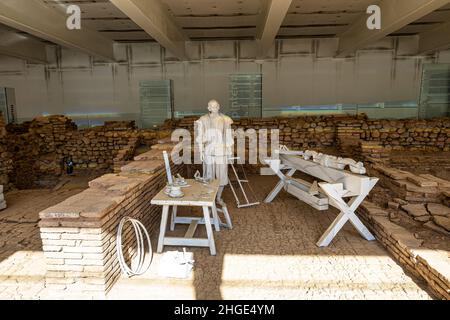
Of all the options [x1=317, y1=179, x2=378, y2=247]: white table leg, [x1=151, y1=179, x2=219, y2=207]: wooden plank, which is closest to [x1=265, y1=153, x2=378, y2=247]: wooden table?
[x1=317, y1=179, x2=378, y2=247]: white table leg

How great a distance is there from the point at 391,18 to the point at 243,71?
5.94 meters

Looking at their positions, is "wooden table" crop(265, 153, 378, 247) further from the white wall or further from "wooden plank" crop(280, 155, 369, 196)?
the white wall

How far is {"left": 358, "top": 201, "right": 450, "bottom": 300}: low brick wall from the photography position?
3.06 m

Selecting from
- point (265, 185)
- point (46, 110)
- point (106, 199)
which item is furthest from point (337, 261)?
point (46, 110)

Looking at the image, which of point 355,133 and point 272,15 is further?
point 355,133

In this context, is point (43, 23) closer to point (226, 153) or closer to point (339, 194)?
point (226, 153)

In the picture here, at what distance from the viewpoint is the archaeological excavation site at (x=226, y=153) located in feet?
11.0

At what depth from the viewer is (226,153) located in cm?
536

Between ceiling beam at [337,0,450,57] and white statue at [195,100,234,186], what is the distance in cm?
420

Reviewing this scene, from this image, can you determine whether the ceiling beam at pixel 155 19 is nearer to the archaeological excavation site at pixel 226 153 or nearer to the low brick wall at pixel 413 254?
the archaeological excavation site at pixel 226 153

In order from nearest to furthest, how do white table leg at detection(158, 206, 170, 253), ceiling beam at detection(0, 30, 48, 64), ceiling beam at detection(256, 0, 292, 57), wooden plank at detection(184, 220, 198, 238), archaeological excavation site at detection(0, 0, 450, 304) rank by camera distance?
1. archaeological excavation site at detection(0, 0, 450, 304)
2. white table leg at detection(158, 206, 170, 253)
3. wooden plank at detection(184, 220, 198, 238)
4. ceiling beam at detection(256, 0, 292, 57)
5. ceiling beam at detection(0, 30, 48, 64)

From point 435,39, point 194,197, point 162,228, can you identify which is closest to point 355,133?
point 435,39

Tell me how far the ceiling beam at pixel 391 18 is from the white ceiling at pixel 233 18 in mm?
332

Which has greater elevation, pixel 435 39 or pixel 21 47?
pixel 435 39
